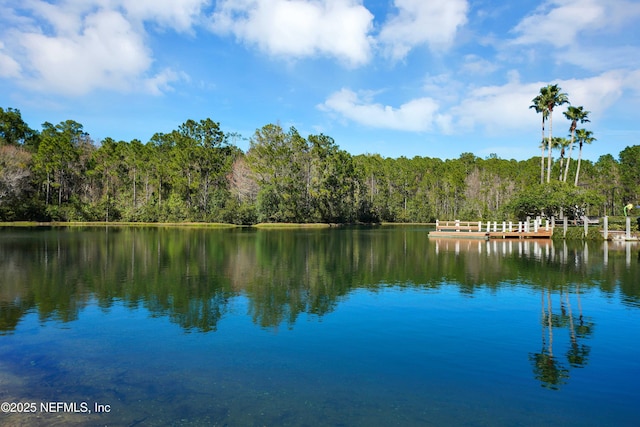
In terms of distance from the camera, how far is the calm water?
24.6 feet

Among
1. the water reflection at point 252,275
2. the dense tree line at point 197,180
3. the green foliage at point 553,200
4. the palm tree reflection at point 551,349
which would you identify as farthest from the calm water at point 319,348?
the dense tree line at point 197,180

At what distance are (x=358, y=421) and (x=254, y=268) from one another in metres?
17.2

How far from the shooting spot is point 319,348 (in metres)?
10.5

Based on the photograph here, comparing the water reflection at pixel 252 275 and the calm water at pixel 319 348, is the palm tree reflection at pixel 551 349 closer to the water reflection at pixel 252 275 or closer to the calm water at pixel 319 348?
the calm water at pixel 319 348

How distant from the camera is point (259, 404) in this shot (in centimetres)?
762

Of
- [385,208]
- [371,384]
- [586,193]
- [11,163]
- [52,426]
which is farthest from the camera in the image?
[385,208]

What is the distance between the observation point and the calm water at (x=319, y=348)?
24.6 ft

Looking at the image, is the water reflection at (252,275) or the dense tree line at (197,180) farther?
the dense tree line at (197,180)

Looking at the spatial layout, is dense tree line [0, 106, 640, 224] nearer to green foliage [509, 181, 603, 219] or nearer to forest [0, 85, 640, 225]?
forest [0, 85, 640, 225]

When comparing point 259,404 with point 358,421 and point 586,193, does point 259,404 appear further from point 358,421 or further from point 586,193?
point 586,193

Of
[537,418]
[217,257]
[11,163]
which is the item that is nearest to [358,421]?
[537,418]

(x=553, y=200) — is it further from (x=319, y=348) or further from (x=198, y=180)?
(x=198, y=180)

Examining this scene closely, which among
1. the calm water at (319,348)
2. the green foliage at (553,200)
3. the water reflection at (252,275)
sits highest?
the green foliage at (553,200)

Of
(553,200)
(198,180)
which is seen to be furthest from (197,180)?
(553,200)
